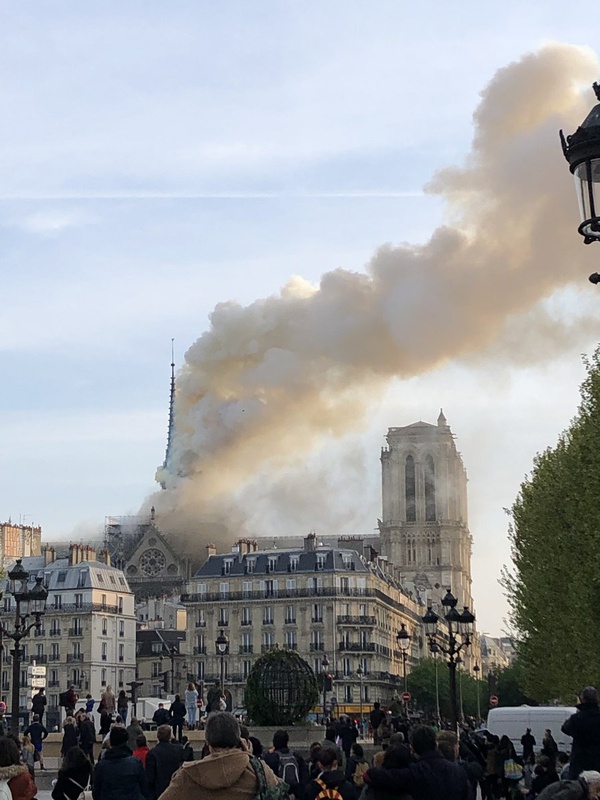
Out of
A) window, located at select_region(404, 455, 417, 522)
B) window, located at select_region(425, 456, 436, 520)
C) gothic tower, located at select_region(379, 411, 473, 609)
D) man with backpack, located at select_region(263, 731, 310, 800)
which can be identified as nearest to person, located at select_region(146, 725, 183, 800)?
man with backpack, located at select_region(263, 731, 310, 800)

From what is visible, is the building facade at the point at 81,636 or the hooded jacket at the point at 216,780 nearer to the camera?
the hooded jacket at the point at 216,780

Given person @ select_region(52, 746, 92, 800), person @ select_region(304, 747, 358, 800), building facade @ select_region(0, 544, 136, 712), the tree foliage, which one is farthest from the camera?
building facade @ select_region(0, 544, 136, 712)

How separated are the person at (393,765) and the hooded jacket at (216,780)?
9.54 feet

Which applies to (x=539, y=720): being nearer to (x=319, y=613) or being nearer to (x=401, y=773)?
(x=401, y=773)

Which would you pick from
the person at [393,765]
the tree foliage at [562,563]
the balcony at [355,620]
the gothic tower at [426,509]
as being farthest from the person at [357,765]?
the gothic tower at [426,509]

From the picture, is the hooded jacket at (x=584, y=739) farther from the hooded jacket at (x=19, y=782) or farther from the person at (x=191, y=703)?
the person at (x=191, y=703)

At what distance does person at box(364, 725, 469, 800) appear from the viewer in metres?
9.77

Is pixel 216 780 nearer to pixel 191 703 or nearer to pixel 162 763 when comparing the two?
pixel 162 763

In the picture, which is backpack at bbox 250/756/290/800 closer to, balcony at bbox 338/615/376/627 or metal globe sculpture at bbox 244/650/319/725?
metal globe sculpture at bbox 244/650/319/725

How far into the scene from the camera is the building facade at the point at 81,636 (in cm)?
8431

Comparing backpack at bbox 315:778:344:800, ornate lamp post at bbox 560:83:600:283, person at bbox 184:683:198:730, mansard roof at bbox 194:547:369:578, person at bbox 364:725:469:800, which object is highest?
mansard roof at bbox 194:547:369:578

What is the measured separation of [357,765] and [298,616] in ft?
235

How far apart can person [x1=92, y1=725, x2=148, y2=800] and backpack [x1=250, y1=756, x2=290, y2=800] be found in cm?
345

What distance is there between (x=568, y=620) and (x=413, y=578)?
102246mm
